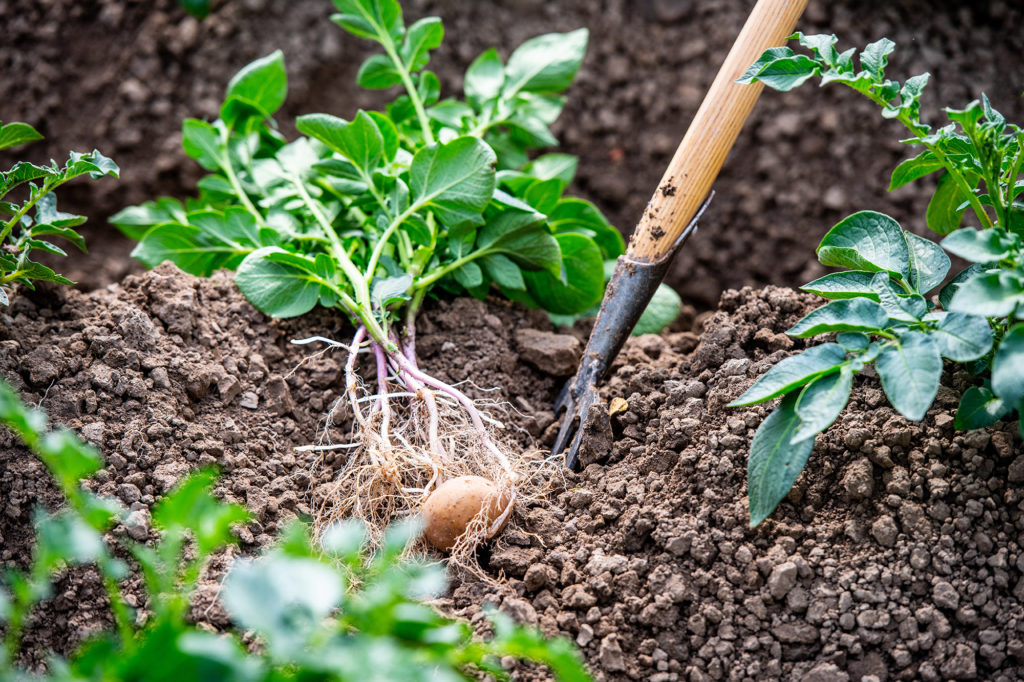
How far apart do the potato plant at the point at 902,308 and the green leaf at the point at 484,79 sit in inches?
28.2

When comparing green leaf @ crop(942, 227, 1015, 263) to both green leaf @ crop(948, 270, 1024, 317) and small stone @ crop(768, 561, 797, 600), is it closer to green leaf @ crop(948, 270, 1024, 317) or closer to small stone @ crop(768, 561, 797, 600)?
green leaf @ crop(948, 270, 1024, 317)

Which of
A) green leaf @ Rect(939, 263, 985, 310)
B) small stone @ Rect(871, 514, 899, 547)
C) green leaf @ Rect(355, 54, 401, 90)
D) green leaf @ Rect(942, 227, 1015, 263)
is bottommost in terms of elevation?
small stone @ Rect(871, 514, 899, 547)

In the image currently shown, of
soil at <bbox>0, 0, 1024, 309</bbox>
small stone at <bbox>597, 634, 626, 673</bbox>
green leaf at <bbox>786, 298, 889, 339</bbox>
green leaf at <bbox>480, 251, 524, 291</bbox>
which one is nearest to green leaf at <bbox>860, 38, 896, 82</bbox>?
green leaf at <bbox>786, 298, 889, 339</bbox>

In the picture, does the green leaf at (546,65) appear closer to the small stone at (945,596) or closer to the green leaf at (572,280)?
the green leaf at (572,280)

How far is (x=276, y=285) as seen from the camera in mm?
1470

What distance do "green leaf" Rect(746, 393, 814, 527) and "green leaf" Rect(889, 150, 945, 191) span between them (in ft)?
1.46

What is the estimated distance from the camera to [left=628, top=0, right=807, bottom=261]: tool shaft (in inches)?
53.6

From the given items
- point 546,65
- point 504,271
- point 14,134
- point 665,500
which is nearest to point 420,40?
point 546,65

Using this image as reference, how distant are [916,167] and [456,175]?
0.71 meters

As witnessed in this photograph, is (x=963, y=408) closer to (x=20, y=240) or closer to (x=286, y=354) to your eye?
(x=286, y=354)

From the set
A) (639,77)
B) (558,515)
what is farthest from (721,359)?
(639,77)

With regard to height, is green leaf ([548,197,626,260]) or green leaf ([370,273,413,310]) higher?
green leaf ([370,273,413,310])

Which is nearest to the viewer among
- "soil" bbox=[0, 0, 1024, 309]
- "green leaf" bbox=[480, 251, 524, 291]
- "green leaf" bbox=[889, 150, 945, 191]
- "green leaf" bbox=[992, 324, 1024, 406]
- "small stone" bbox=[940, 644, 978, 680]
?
"green leaf" bbox=[992, 324, 1024, 406]

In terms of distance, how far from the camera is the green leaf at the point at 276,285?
145cm
